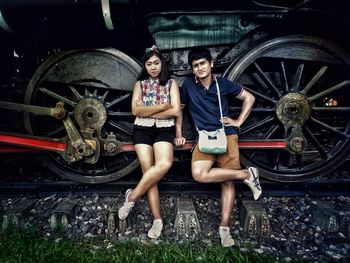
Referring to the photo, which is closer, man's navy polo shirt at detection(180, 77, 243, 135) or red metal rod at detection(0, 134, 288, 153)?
man's navy polo shirt at detection(180, 77, 243, 135)

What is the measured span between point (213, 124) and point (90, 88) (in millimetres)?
1557

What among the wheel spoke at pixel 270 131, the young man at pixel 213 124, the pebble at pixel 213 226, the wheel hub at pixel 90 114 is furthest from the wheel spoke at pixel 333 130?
the wheel hub at pixel 90 114

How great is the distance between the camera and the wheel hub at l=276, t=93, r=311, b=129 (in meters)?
3.16

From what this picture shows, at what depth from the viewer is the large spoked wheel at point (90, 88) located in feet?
10.5

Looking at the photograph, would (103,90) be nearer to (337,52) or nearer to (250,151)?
(250,151)

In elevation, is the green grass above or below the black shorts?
below

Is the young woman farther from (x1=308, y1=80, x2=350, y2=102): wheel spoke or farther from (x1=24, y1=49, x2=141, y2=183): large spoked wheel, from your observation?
(x1=308, y1=80, x2=350, y2=102): wheel spoke

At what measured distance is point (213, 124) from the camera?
2.87m

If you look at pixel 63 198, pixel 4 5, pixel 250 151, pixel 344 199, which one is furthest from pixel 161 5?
pixel 344 199

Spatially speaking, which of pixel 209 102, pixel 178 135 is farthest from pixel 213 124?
pixel 178 135

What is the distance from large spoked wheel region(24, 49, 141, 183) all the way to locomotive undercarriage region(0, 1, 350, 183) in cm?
1

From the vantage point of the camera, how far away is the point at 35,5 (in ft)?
8.64

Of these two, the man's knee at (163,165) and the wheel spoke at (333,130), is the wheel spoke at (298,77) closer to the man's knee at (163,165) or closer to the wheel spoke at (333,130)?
the wheel spoke at (333,130)

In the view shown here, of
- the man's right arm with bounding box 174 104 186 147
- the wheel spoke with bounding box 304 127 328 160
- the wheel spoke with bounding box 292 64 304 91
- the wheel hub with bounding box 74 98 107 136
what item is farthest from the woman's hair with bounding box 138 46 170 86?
the wheel spoke with bounding box 304 127 328 160
